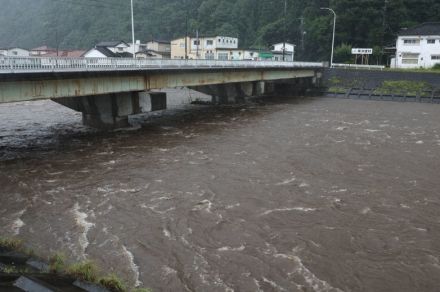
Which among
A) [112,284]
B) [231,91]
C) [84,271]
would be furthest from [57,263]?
[231,91]

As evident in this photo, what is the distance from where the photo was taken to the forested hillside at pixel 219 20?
76312 mm

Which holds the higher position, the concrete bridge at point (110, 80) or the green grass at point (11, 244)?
the concrete bridge at point (110, 80)

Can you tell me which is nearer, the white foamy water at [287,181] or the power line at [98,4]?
the white foamy water at [287,181]

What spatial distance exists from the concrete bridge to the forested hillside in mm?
39815

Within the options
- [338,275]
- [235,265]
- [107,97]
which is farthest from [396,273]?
[107,97]

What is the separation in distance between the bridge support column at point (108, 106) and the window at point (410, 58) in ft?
179

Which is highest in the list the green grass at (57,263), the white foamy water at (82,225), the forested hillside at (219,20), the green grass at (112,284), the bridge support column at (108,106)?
the forested hillside at (219,20)

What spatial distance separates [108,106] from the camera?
28.2 meters

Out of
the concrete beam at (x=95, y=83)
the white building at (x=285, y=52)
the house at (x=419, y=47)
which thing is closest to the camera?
the concrete beam at (x=95, y=83)

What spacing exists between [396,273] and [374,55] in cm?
7086

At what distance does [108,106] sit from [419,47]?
5742 cm

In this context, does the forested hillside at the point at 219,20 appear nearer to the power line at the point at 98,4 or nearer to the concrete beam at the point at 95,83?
the power line at the point at 98,4

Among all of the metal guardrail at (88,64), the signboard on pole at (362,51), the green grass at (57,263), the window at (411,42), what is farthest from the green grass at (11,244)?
the window at (411,42)

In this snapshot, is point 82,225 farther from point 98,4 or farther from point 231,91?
point 98,4
